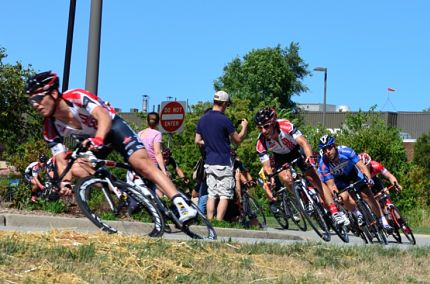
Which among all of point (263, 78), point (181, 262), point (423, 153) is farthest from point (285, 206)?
point (263, 78)

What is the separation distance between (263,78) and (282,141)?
67.5 meters

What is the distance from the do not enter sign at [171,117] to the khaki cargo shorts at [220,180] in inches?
200

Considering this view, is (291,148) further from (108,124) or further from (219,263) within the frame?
(219,263)

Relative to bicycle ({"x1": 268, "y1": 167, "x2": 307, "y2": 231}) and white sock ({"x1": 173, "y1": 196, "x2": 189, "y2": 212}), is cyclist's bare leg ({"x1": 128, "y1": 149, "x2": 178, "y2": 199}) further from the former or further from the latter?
bicycle ({"x1": 268, "y1": 167, "x2": 307, "y2": 231})

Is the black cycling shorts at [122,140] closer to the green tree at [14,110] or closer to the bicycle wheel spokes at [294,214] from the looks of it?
the bicycle wheel spokes at [294,214]

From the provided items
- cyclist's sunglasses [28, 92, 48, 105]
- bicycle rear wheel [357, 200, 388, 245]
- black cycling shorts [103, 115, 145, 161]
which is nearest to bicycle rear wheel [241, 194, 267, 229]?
bicycle rear wheel [357, 200, 388, 245]

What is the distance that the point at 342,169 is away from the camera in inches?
552

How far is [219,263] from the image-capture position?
7.30 meters

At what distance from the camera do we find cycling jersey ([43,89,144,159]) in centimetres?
866

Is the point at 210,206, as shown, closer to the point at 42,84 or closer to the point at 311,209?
the point at 311,209

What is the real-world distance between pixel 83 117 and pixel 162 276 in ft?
8.53

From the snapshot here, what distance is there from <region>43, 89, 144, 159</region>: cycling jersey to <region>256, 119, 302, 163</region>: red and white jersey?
4.52 m

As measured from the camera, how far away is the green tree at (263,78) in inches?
3150

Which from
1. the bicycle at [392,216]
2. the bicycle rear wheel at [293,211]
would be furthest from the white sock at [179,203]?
the bicycle rear wheel at [293,211]
